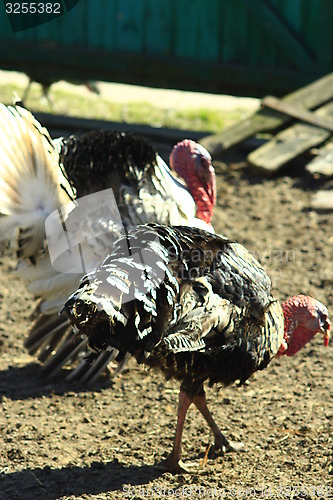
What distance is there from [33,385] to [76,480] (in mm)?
924

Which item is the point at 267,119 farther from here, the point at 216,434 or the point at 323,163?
the point at 216,434

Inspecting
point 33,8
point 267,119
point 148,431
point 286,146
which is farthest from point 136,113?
point 148,431

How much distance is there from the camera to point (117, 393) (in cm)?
407

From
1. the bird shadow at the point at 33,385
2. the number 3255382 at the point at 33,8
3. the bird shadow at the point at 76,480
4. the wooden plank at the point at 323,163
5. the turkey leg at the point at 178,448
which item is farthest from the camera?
the number 3255382 at the point at 33,8

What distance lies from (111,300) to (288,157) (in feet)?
14.2

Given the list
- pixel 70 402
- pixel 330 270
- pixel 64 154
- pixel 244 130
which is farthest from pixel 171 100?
pixel 70 402

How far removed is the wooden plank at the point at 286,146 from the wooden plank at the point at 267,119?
18 cm

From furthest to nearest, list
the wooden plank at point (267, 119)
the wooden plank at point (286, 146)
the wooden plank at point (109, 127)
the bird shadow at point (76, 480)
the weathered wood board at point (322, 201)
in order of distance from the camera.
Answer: the wooden plank at point (109, 127), the wooden plank at point (267, 119), the wooden plank at point (286, 146), the weathered wood board at point (322, 201), the bird shadow at point (76, 480)

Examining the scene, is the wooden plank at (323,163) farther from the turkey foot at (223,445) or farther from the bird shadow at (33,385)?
the turkey foot at (223,445)

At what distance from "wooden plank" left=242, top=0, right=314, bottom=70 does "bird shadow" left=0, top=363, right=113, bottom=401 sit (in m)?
4.92

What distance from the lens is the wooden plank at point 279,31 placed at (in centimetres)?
775

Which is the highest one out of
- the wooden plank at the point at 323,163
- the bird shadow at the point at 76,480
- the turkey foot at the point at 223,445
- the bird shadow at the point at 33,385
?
the wooden plank at the point at 323,163

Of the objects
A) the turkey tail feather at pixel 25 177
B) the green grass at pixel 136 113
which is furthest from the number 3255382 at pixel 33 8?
the turkey tail feather at pixel 25 177

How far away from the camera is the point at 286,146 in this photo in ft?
22.4
